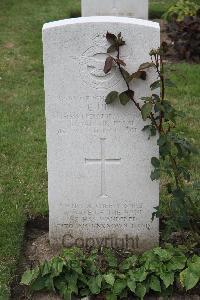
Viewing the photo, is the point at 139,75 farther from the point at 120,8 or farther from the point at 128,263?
the point at 120,8

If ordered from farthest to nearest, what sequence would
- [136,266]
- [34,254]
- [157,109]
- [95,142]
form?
[34,254], [95,142], [136,266], [157,109]

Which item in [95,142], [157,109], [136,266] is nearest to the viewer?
[157,109]

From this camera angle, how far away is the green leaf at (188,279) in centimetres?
412

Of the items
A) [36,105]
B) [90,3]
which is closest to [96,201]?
[36,105]

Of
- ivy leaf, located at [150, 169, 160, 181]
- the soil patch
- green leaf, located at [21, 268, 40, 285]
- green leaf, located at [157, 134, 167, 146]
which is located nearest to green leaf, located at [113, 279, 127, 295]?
the soil patch

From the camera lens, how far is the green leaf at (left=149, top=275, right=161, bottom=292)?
164 inches

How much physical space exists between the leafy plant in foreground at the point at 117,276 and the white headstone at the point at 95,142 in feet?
1.21

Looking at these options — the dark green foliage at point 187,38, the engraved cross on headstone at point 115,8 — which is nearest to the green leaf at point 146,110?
the dark green foliage at point 187,38

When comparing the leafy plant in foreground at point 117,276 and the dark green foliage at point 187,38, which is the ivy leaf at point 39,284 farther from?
the dark green foliage at point 187,38

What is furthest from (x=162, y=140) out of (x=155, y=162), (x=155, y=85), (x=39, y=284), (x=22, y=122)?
(x=22, y=122)

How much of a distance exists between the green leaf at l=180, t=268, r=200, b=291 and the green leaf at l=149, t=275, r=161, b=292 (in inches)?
5.8

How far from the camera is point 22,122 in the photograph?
23.6ft

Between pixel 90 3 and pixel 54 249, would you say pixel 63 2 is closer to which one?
pixel 90 3

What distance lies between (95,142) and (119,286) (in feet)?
3.05
